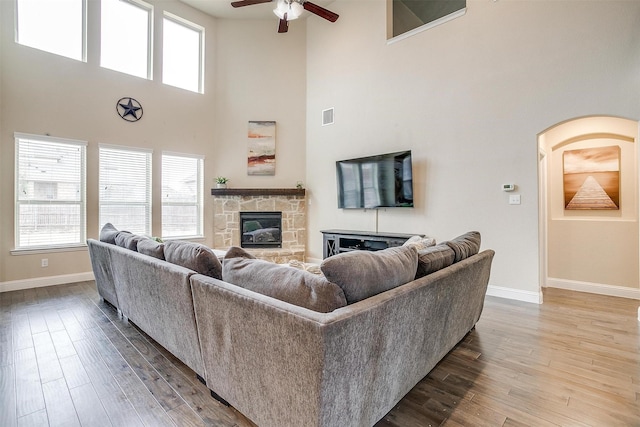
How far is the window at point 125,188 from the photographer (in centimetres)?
488

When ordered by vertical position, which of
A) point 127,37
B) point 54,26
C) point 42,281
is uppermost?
point 127,37

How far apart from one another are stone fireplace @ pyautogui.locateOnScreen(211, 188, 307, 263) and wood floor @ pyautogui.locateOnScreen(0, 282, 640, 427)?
10.2 ft

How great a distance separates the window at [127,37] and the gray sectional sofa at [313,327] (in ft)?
15.1

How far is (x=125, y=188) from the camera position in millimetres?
5105

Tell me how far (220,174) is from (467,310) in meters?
5.24

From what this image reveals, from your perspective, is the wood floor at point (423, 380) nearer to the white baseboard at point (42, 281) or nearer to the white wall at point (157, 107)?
the white baseboard at point (42, 281)

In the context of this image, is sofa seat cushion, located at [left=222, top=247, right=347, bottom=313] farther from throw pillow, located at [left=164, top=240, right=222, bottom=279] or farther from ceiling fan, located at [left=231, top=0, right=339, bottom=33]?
ceiling fan, located at [left=231, top=0, right=339, bottom=33]

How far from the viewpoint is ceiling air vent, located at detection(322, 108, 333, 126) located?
19.3 feet

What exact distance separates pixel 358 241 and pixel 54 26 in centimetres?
562

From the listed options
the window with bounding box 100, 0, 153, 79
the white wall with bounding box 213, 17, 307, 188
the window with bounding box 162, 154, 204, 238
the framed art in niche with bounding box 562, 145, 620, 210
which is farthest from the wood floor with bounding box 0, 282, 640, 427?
the window with bounding box 100, 0, 153, 79

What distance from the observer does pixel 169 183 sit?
562 centimetres

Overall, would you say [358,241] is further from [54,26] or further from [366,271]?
[54,26]

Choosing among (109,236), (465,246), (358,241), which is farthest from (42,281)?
(465,246)

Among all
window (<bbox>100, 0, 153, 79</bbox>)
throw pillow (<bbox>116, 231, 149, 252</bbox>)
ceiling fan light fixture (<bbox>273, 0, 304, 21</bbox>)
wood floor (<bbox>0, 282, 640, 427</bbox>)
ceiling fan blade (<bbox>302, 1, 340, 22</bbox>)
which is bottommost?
wood floor (<bbox>0, 282, 640, 427</bbox>)
